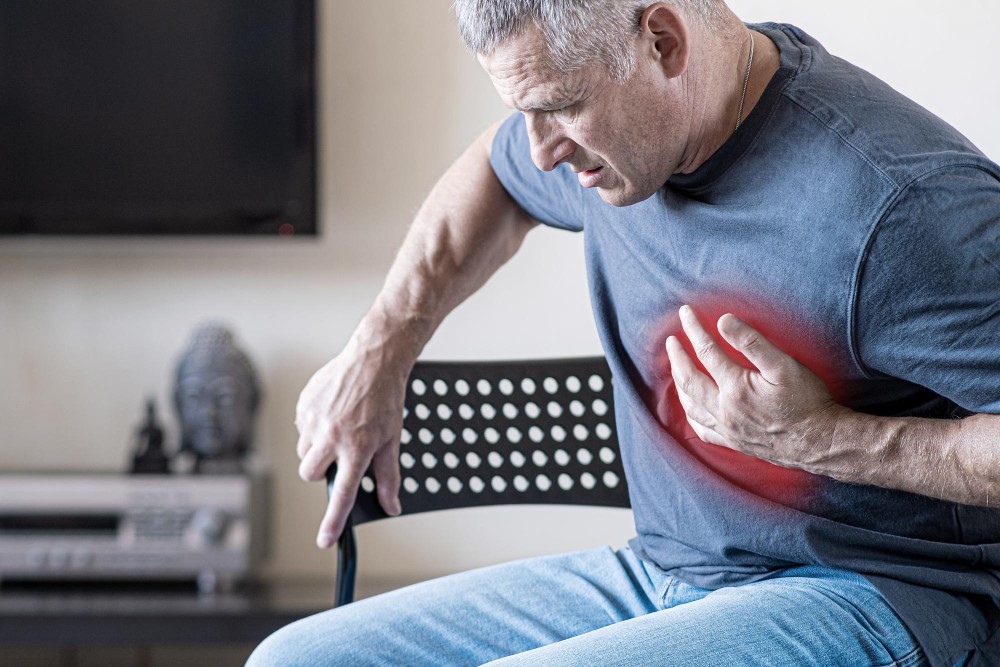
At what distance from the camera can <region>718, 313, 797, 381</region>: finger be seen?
2.72 ft

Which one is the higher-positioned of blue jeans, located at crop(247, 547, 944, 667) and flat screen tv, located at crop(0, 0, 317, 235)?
flat screen tv, located at crop(0, 0, 317, 235)

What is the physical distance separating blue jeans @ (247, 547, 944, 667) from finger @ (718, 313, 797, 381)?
0.19 m

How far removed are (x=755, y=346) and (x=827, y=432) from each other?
92 mm

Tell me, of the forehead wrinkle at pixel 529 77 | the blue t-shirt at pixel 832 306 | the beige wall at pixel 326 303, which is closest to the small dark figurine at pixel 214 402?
the beige wall at pixel 326 303

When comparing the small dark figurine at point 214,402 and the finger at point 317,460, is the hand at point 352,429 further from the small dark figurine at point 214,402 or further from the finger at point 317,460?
the small dark figurine at point 214,402

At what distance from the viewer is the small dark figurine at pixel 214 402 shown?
2117 millimetres

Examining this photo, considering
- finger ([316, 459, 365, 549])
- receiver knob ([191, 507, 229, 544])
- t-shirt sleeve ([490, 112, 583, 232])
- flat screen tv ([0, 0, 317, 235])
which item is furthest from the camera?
flat screen tv ([0, 0, 317, 235])

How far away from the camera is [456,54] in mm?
2311

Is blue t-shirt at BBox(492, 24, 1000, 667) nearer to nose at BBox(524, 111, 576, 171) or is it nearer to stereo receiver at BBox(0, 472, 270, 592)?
nose at BBox(524, 111, 576, 171)

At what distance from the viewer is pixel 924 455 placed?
81 centimetres

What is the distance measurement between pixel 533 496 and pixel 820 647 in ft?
1.24

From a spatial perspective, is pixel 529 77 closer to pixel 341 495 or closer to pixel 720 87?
pixel 720 87

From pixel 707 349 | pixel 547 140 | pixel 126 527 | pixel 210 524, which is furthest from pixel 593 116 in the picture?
pixel 126 527

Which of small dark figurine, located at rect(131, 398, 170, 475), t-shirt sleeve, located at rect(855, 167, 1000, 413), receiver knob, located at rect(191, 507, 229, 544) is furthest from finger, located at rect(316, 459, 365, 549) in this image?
small dark figurine, located at rect(131, 398, 170, 475)
